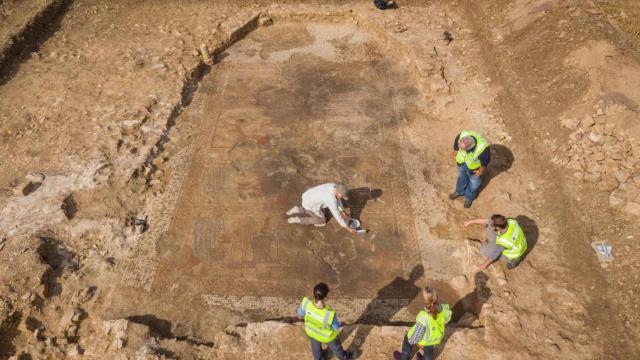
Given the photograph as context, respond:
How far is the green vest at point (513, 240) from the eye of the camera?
195 inches

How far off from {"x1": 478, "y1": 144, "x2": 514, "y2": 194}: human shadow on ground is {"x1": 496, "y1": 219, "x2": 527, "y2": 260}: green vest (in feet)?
5.14

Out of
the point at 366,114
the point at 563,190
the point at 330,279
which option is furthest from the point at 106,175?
the point at 563,190

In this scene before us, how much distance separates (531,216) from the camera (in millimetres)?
6023

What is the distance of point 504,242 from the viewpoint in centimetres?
502

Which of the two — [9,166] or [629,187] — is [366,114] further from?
[9,166]

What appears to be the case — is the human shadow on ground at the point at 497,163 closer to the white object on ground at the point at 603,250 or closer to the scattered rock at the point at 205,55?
the white object on ground at the point at 603,250

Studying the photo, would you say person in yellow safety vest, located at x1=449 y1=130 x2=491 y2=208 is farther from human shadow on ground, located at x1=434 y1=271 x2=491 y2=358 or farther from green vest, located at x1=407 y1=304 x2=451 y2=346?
green vest, located at x1=407 y1=304 x2=451 y2=346

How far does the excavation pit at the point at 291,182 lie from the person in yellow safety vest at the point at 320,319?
1.25 meters

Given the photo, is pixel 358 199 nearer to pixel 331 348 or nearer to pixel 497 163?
pixel 497 163

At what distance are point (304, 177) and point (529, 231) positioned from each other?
3.72 metres

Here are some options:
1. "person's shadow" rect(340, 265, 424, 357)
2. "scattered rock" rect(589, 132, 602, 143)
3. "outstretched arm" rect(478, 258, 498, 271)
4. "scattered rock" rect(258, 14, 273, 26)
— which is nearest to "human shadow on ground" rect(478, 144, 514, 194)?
"scattered rock" rect(589, 132, 602, 143)

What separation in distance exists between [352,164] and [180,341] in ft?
13.2

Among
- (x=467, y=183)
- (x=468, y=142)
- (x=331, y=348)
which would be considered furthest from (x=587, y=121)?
(x=331, y=348)

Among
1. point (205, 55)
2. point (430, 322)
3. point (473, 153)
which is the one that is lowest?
point (430, 322)
